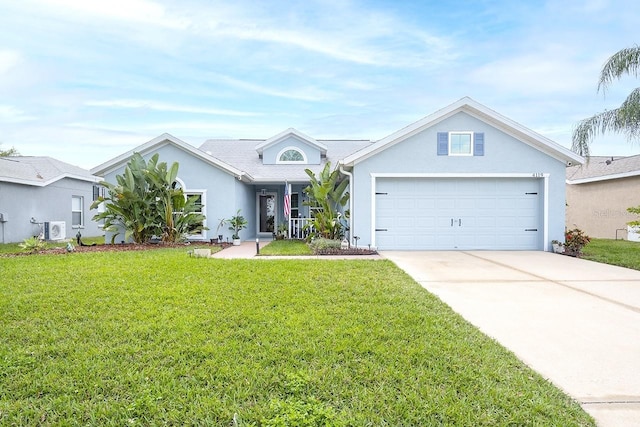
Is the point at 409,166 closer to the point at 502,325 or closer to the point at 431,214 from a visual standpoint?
the point at 431,214

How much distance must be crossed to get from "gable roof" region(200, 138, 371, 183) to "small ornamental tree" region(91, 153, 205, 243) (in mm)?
3618

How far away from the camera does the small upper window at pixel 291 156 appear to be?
18359mm

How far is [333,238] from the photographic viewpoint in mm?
13328

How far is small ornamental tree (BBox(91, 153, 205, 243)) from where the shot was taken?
1263 centimetres

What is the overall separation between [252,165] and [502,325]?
15.0 m

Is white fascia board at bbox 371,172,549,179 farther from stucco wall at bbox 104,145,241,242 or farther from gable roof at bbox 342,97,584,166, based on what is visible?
stucco wall at bbox 104,145,241,242

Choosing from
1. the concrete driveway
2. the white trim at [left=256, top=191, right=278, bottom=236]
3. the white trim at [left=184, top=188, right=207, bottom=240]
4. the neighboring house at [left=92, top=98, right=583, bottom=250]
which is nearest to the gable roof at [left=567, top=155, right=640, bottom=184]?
the neighboring house at [left=92, top=98, right=583, bottom=250]

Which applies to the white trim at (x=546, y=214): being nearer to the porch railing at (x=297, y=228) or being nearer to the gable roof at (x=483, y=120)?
the gable roof at (x=483, y=120)

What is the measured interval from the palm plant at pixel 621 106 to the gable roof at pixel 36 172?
18916 mm

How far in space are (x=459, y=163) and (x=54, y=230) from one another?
17.5 metres

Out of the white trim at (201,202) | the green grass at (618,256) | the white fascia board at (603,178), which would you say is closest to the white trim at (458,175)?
the green grass at (618,256)

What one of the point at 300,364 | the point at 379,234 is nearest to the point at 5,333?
the point at 300,364

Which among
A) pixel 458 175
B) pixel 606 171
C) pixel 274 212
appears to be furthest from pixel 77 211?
pixel 606 171

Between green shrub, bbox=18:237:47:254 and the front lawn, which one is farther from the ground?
green shrub, bbox=18:237:47:254
